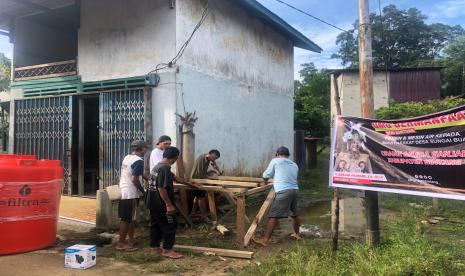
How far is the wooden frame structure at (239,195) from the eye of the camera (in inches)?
250

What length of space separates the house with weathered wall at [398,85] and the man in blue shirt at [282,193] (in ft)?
64.0

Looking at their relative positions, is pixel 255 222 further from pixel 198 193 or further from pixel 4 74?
pixel 4 74

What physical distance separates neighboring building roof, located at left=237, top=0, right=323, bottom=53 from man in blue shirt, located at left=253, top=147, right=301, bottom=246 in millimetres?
5015

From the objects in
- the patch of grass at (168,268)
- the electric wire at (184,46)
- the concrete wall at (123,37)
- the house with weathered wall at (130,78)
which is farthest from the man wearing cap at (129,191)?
the concrete wall at (123,37)

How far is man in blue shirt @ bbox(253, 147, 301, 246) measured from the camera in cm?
648

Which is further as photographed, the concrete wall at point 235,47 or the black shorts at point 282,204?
the concrete wall at point 235,47

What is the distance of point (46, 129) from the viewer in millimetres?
9930

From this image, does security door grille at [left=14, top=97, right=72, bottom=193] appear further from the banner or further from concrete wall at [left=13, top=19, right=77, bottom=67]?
the banner

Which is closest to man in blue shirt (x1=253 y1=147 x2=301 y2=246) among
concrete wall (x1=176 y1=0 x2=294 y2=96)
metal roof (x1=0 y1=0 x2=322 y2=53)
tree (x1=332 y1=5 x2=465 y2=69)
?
concrete wall (x1=176 y1=0 x2=294 y2=96)

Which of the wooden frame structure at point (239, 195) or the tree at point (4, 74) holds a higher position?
the tree at point (4, 74)

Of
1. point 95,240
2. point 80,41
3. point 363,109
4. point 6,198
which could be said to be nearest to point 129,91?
point 80,41

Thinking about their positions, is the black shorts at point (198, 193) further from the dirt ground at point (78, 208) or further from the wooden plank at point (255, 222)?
the dirt ground at point (78, 208)

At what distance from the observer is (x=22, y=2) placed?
9219 mm

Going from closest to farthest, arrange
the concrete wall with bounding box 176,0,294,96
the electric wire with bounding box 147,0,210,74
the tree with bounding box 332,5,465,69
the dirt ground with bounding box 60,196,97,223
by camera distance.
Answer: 1. the dirt ground with bounding box 60,196,97,223
2. the electric wire with bounding box 147,0,210,74
3. the concrete wall with bounding box 176,0,294,96
4. the tree with bounding box 332,5,465,69
